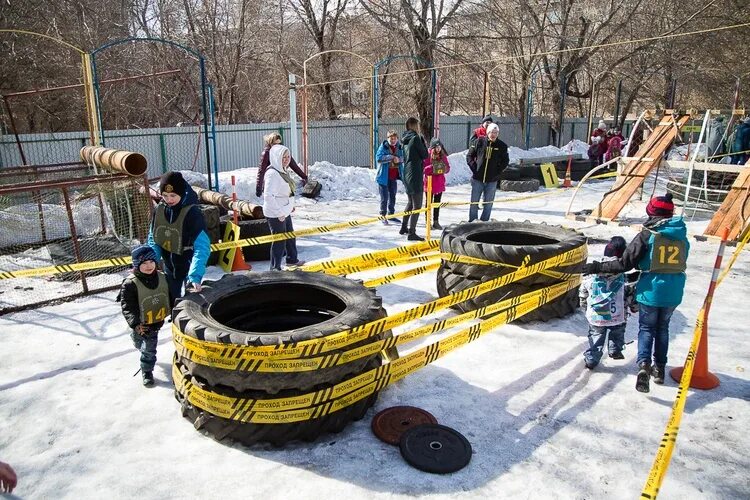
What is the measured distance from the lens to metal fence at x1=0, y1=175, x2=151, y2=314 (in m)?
6.84

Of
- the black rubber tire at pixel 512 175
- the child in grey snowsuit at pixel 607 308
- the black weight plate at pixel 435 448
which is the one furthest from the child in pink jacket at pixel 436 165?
the black rubber tire at pixel 512 175

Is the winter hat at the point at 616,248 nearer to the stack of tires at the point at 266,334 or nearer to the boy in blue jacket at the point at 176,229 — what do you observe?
the stack of tires at the point at 266,334

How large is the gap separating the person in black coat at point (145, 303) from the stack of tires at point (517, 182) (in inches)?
455

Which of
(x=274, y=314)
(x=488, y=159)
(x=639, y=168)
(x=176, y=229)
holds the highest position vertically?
(x=488, y=159)

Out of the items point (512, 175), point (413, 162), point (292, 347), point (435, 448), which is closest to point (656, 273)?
→ point (435, 448)

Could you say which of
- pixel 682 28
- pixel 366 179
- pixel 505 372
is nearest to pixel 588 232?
pixel 505 372

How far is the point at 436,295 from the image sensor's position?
20.4 feet

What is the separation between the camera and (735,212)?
858cm

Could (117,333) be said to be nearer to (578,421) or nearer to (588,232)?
(578,421)

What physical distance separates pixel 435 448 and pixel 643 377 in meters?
1.86

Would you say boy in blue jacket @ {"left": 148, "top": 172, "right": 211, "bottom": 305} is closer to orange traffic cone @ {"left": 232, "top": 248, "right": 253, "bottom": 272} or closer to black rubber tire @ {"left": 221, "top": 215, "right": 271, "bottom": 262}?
orange traffic cone @ {"left": 232, "top": 248, "right": 253, "bottom": 272}

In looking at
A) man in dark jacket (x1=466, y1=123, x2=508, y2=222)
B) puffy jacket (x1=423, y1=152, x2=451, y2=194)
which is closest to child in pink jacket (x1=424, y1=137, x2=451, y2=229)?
puffy jacket (x1=423, y1=152, x2=451, y2=194)

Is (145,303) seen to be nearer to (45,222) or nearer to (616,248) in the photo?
(616,248)

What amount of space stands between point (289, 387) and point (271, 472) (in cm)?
48
